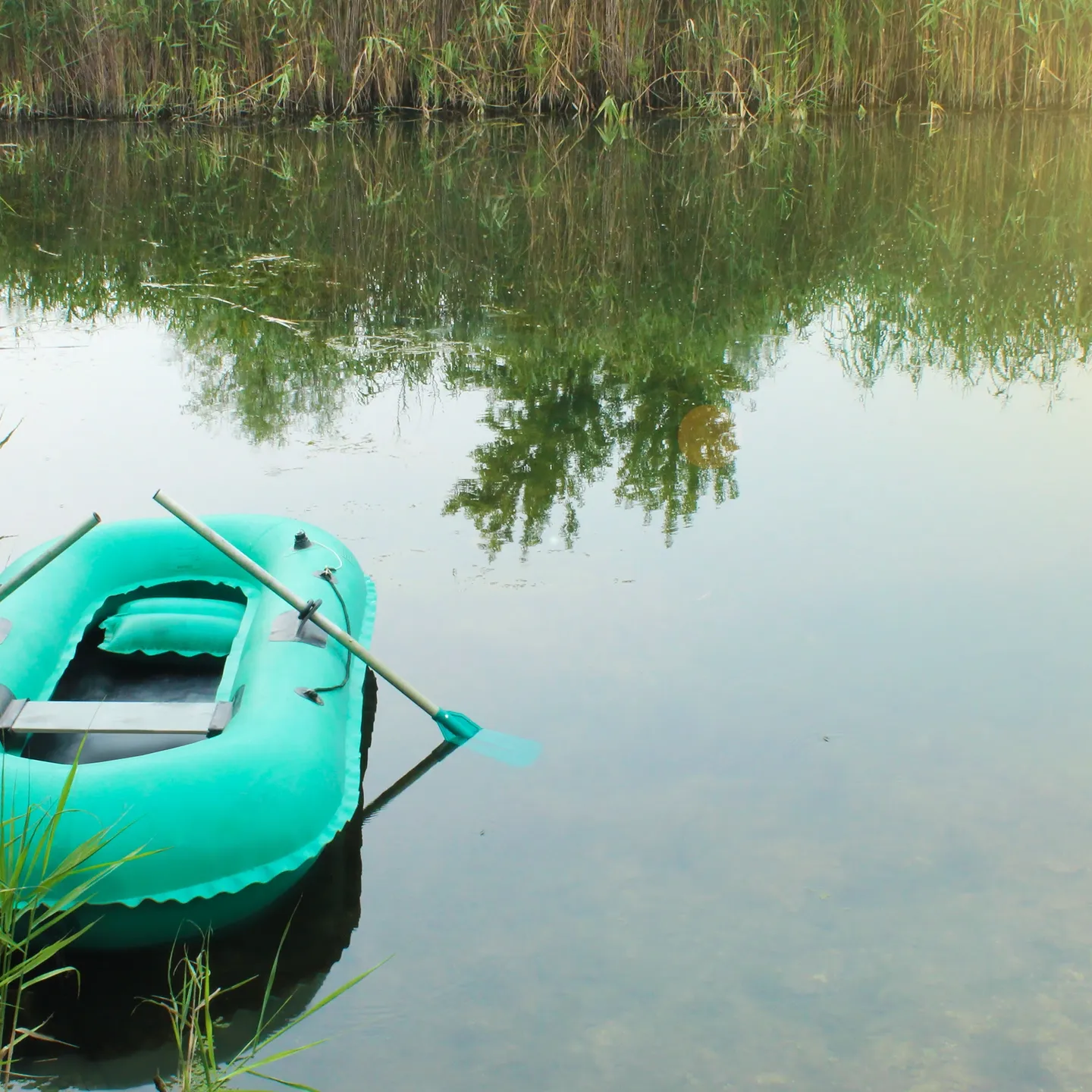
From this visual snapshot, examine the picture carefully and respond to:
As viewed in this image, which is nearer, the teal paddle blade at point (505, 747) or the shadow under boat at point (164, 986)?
the shadow under boat at point (164, 986)

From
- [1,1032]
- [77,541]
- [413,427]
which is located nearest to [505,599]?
[77,541]

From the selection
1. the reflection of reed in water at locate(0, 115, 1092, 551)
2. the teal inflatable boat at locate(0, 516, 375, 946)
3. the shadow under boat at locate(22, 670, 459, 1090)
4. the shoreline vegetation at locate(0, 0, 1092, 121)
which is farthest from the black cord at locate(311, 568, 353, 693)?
the shoreline vegetation at locate(0, 0, 1092, 121)

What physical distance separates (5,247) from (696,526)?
4.48m

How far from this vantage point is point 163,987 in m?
2.06

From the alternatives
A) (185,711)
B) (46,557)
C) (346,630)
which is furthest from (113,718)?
(346,630)

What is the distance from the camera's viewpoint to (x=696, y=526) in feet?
12.1

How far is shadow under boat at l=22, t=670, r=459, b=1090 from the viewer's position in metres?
1.94

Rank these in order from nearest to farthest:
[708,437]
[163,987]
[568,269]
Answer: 1. [163,987]
2. [708,437]
3. [568,269]

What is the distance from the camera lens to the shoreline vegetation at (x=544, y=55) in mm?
8992

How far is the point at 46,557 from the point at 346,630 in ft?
2.08

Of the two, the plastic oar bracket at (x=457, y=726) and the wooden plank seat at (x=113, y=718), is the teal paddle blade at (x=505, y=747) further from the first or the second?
the wooden plank seat at (x=113, y=718)

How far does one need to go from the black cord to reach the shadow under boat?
33 centimetres

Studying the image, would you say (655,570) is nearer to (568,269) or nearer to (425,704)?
(425,704)

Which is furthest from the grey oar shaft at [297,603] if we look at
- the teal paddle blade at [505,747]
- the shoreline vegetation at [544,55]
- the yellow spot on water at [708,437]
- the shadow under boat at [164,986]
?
the shoreline vegetation at [544,55]
